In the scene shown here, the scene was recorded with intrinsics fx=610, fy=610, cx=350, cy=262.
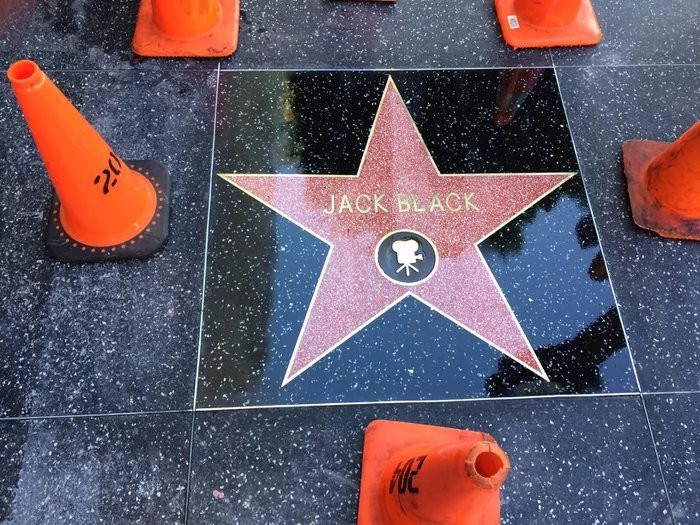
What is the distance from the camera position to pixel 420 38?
2670 millimetres

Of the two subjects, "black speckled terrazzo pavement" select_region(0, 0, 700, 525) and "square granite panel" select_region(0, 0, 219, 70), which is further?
"square granite panel" select_region(0, 0, 219, 70)

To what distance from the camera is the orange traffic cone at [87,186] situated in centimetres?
171

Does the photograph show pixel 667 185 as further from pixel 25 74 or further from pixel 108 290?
pixel 25 74

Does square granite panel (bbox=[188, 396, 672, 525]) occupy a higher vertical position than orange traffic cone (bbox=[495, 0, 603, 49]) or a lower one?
lower

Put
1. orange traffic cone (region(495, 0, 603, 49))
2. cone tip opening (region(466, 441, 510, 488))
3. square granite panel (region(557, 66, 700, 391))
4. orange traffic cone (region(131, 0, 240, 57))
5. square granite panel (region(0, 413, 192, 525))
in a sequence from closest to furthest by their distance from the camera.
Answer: cone tip opening (region(466, 441, 510, 488)), square granite panel (region(0, 413, 192, 525)), square granite panel (region(557, 66, 700, 391)), orange traffic cone (region(131, 0, 240, 57)), orange traffic cone (region(495, 0, 603, 49))

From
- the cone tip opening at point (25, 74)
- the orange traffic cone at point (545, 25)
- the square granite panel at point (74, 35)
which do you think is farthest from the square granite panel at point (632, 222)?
the cone tip opening at point (25, 74)

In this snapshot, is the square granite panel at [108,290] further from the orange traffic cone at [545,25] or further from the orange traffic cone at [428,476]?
the orange traffic cone at [545,25]

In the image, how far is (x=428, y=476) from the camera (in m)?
1.55

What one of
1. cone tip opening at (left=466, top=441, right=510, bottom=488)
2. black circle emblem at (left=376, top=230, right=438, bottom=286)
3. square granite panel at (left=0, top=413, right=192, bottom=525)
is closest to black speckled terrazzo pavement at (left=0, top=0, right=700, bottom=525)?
square granite panel at (left=0, top=413, right=192, bottom=525)

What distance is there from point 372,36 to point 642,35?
121 cm

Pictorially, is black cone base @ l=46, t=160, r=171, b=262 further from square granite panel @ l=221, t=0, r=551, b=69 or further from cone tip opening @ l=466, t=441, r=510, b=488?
cone tip opening @ l=466, t=441, r=510, b=488

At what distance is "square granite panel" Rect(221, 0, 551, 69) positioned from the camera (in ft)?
8.50

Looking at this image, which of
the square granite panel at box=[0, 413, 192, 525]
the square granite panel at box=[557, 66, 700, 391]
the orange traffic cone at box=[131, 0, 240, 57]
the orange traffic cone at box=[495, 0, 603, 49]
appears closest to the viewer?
the square granite panel at box=[0, 413, 192, 525]

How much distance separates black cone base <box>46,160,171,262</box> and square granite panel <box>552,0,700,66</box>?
5.80ft
